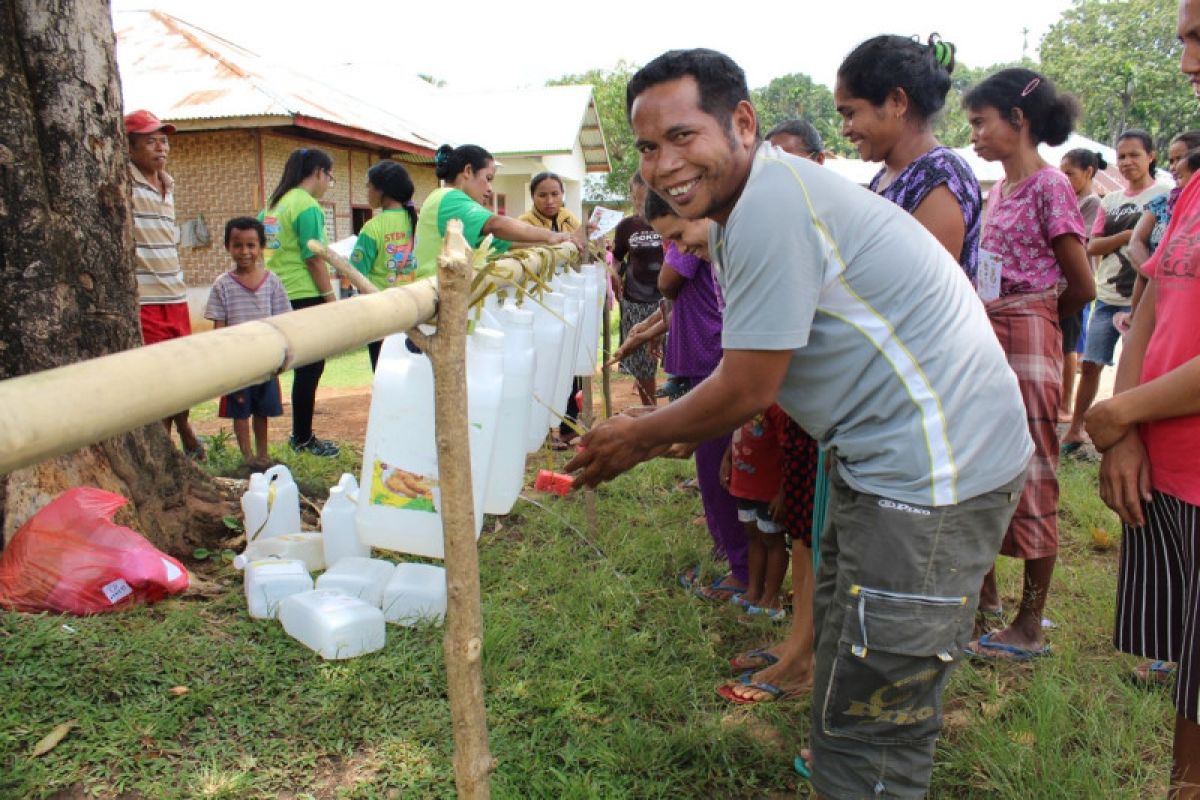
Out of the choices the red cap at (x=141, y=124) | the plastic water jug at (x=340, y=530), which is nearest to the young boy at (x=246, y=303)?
the red cap at (x=141, y=124)

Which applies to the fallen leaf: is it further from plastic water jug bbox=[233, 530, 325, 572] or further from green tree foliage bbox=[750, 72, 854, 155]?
green tree foliage bbox=[750, 72, 854, 155]

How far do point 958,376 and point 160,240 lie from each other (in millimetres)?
4284

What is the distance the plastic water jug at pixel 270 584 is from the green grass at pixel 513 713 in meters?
0.06

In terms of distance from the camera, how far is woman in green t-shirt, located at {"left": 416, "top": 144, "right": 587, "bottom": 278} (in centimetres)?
391

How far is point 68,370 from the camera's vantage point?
0.78 meters

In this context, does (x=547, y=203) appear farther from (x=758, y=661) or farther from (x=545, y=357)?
(x=758, y=661)

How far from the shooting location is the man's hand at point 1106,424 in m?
1.77

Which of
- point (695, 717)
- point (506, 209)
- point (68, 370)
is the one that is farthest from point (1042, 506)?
point (506, 209)

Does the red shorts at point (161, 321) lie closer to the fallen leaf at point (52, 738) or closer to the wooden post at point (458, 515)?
the fallen leaf at point (52, 738)

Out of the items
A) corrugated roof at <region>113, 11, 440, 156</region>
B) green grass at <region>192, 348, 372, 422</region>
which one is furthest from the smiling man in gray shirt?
corrugated roof at <region>113, 11, 440, 156</region>

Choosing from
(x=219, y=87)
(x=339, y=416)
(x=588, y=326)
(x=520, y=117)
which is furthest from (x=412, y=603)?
(x=520, y=117)

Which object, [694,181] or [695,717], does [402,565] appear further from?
[694,181]

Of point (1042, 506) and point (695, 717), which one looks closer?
point (695, 717)

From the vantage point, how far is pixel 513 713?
236 centimetres
